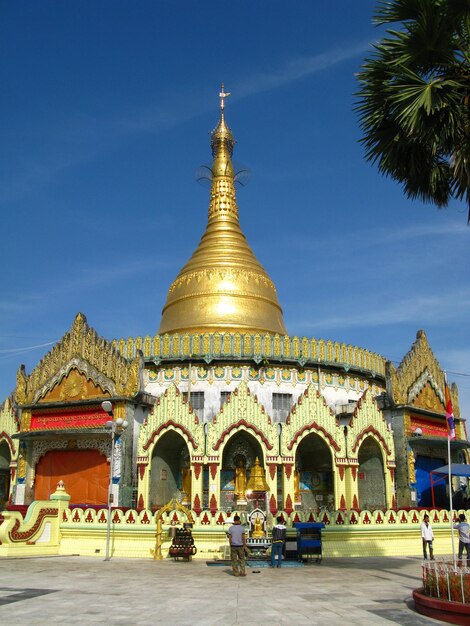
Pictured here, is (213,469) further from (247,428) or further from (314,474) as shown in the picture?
(314,474)

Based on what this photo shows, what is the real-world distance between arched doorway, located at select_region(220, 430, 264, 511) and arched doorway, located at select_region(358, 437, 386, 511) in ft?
17.9

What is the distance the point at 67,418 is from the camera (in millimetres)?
33312

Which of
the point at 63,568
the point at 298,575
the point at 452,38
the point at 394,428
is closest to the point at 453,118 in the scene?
the point at 452,38

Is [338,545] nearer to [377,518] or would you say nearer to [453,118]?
[377,518]

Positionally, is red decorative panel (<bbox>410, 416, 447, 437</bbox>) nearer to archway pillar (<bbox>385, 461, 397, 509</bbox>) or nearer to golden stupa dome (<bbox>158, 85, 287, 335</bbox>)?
archway pillar (<bbox>385, 461, 397, 509</bbox>)

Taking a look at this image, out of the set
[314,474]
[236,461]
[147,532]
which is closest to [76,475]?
[236,461]

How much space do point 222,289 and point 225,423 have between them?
10660mm

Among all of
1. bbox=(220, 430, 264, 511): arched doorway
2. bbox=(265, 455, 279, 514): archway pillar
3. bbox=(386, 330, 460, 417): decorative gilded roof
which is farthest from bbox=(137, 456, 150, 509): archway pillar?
bbox=(386, 330, 460, 417): decorative gilded roof

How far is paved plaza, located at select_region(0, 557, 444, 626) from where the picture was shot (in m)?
11.5

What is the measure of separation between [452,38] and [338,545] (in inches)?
686

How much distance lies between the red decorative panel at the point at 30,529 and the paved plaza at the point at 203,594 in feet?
6.58

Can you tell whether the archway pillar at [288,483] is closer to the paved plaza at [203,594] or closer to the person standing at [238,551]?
the paved plaza at [203,594]

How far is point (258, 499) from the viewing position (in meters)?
31.0

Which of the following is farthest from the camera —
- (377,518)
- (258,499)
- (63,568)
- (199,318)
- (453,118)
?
(199,318)
